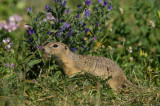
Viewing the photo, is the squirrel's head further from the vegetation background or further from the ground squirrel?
the vegetation background

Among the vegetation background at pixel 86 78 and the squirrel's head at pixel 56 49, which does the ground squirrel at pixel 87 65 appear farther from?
the vegetation background at pixel 86 78

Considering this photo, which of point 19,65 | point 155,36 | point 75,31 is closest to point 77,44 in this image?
point 75,31

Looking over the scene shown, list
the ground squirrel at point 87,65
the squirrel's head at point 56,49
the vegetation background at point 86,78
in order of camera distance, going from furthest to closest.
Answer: the ground squirrel at point 87,65, the squirrel's head at point 56,49, the vegetation background at point 86,78

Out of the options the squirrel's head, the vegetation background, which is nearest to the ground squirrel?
the squirrel's head

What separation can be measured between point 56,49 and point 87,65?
63 cm

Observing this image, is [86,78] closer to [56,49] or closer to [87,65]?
[87,65]

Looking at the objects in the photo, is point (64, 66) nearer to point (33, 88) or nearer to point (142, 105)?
point (33, 88)

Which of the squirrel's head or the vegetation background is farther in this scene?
the squirrel's head

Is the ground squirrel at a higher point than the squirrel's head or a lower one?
lower

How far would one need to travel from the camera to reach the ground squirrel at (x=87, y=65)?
5012 millimetres

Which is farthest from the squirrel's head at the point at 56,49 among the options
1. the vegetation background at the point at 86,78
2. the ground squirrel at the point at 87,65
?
the vegetation background at the point at 86,78

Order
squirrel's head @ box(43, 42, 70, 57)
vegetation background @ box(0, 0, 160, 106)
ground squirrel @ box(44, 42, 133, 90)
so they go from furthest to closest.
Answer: ground squirrel @ box(44, 42, 133, 90), squirrel's head @ box(43, 42, 70, 57), vegetation background @ box(0, 0, 160, 106)

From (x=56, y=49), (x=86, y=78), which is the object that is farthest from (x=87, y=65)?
(x=56, y=49)

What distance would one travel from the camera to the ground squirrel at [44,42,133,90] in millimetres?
5012
